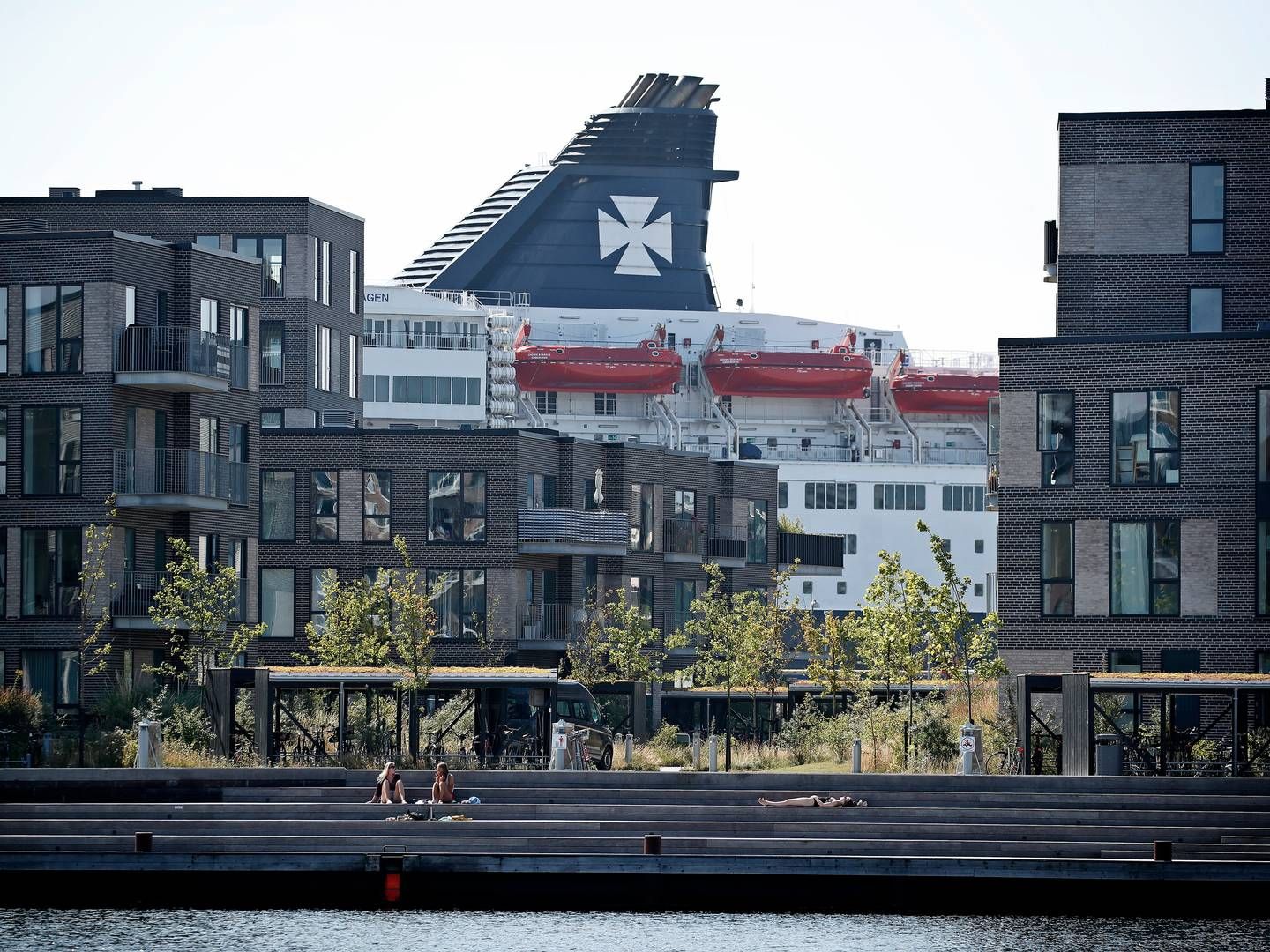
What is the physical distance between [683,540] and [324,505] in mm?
15487

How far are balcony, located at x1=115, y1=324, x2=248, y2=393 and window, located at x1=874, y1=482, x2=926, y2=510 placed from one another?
7168cm

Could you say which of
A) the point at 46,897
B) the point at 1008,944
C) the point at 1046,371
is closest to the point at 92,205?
the point at 1046,371

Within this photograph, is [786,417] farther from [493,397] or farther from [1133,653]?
[1133,653]

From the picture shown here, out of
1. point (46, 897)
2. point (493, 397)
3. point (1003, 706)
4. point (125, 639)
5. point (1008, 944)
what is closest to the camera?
point (1008, 944)

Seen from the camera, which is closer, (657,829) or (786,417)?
(657,829)

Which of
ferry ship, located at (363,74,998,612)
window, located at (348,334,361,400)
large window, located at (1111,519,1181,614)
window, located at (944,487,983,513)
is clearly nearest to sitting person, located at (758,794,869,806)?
large window, located at (1111,519,1181,614)

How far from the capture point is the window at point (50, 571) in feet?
190

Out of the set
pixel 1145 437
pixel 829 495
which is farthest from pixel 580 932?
pixel 829 495

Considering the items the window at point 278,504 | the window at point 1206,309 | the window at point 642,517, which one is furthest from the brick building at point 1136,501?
the window at point 642,517

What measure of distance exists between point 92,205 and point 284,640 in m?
15.0

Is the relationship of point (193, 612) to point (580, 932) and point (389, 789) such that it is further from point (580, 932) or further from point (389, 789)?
point (580, 932)

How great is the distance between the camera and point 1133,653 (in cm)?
5572

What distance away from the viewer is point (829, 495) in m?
128

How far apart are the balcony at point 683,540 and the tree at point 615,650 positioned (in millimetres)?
9753
